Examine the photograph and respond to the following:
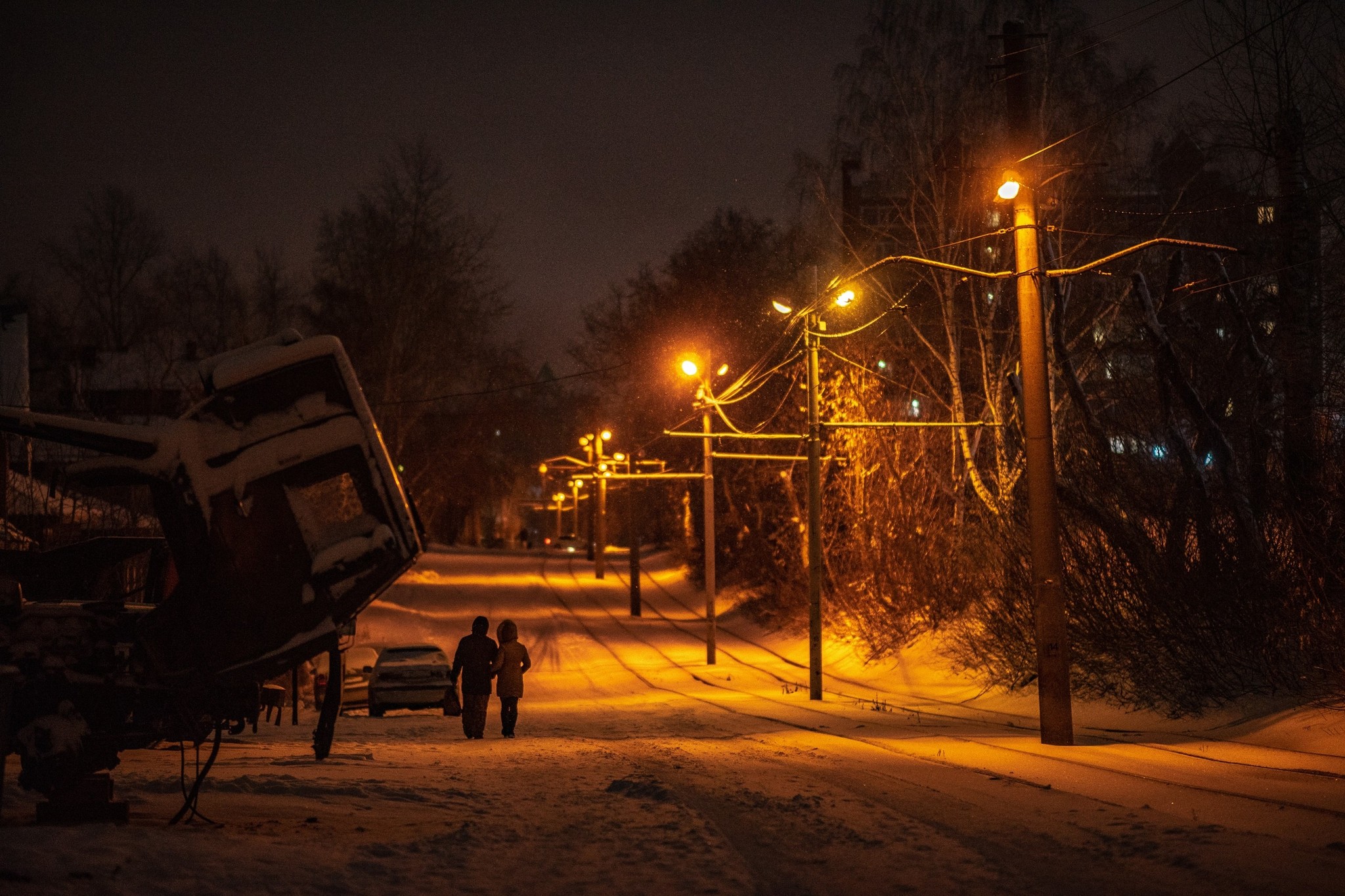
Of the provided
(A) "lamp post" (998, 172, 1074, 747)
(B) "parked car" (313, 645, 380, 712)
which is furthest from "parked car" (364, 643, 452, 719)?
(A) "lamp post" (998, 172, 1074, 747)

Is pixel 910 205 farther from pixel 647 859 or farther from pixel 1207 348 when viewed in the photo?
pixel 647 859

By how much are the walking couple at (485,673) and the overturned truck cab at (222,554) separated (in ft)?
31.4

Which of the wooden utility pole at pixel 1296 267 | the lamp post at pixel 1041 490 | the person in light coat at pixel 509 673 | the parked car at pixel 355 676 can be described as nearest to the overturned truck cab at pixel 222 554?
the lamp post at pixel 1041 490

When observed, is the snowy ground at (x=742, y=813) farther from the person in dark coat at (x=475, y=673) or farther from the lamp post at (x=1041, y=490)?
the lamp post at (x=1041, y=490)

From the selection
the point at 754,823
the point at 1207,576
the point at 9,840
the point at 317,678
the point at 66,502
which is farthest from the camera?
the point at 66,502

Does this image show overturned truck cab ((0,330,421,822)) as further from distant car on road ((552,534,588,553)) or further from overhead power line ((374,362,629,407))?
distant car on road ((552,534,588,553))

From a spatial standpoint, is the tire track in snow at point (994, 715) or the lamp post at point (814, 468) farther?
the lamp post at point (814, 468)

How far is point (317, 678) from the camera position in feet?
79.5

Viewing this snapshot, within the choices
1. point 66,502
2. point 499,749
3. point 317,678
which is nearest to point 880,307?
point 317,678

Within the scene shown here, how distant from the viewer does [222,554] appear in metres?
6.99

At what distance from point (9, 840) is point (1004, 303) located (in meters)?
27.0

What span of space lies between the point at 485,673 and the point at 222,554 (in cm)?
1048

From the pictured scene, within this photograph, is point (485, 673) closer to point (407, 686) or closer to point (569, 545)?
point (407, 686)

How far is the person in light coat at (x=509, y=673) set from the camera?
17.1 metres
